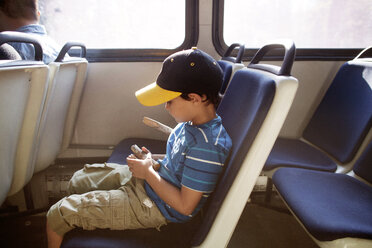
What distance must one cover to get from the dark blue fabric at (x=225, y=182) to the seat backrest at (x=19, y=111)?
47 cm

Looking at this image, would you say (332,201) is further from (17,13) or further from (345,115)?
(17,13)

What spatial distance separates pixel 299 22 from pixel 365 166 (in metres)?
1.26

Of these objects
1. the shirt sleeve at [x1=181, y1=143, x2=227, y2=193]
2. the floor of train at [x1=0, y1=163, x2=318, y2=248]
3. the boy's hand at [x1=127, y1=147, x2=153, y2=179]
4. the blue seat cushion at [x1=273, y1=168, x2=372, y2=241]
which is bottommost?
the floor of train at [x1=0, y1=163, x2=318, y2=248]

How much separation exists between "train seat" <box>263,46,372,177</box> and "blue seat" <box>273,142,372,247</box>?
15cm

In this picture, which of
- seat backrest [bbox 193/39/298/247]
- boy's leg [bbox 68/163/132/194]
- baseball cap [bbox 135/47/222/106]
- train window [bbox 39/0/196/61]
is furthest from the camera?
train window [bbox 39/0/196/61]

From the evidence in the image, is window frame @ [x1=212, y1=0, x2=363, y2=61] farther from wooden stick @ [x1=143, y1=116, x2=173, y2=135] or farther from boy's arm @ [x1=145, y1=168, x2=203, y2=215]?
boy's arm @ [x1=145, y1=168, x2=203, y2=215]

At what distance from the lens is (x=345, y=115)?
159 cm

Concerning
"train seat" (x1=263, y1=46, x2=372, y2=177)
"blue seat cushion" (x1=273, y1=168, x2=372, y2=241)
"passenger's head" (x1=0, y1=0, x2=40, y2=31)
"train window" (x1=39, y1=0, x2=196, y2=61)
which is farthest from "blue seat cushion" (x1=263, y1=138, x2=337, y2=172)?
"passenger's head" (x1=0, y1=0, x2=40, y2=31)

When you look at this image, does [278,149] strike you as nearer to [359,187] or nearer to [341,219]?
[359,187]

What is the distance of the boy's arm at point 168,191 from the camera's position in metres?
0.80

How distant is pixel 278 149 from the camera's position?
1.67m

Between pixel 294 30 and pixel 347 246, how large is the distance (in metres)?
1.67

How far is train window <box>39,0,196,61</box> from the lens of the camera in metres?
1.87

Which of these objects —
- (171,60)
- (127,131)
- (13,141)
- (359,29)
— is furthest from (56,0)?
(359,29)
